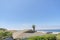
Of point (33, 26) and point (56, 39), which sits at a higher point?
point (33, 26)

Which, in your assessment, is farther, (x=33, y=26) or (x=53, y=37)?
(x=33, y=26)

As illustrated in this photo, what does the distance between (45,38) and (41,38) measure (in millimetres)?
425

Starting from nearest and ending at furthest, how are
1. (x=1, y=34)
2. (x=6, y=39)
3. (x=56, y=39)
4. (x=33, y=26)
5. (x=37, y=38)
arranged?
1. (x=37, y=38)
2. (x=56, y=39)
3. (x=6, y=39)
4. (x=1, y=34)
5. (x=33, y=26)

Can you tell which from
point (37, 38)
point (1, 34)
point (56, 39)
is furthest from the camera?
point (1, 34)

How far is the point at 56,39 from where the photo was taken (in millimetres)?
16000

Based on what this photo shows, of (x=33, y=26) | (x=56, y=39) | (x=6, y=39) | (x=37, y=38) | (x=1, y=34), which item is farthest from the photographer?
(x=33, y=26)

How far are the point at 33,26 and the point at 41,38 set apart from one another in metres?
14.9

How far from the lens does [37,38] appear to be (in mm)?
14633

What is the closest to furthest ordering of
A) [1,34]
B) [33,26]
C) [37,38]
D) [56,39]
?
1. [37,38]
2. [56,39]
3. [1,34]
4. [33,26]

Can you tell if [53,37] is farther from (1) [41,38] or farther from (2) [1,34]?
(2) [1,34]

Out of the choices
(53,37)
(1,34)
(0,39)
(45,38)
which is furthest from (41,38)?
(1,34)

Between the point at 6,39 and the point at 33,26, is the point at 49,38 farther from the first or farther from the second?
the point at 33,26

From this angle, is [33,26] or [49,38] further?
[33,26]

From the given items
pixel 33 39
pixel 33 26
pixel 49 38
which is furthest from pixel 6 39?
pixel 33 26
